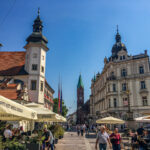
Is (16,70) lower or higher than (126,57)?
lower

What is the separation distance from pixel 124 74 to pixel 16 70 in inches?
1071

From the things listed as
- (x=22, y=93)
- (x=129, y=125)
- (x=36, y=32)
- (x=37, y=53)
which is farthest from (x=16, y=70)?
(x=129, y=125)

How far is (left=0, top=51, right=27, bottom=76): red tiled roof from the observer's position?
120ft

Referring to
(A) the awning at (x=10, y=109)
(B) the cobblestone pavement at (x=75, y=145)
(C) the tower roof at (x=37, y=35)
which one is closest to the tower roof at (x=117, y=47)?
(C) the tower roof at (x=37, y=35)

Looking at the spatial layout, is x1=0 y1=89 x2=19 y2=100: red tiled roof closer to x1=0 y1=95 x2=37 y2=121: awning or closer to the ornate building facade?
the ornate building facade

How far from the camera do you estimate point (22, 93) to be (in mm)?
26766

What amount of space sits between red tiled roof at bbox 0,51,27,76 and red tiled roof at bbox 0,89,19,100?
27.6 ft

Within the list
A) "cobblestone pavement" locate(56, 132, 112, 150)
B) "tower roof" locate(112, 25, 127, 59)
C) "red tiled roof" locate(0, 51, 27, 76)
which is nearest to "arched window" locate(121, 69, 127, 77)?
"tower roof" locate(112, 25, 127, 59)

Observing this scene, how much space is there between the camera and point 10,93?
27.6 metres

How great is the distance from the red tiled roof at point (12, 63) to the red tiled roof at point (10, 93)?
27.6ft

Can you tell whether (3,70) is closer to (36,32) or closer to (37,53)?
(37,53)

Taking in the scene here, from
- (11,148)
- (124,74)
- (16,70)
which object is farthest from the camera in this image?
(124,74)

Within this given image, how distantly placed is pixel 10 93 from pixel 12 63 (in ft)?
44.1

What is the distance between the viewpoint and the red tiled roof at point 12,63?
3665cm
